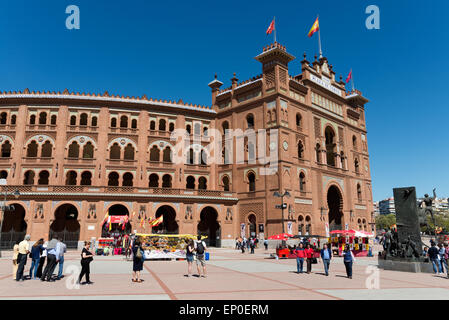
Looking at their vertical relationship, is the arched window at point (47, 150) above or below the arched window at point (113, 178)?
above

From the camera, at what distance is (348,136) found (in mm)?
48594

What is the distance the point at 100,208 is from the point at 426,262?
29900 millimetres

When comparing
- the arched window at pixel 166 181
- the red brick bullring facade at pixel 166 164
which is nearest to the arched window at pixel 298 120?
the red brick bullring facade at pixel 166 164

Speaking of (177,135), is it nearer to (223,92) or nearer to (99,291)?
(223,92)

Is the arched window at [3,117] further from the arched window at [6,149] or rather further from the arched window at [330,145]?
the arched window at [330,145]

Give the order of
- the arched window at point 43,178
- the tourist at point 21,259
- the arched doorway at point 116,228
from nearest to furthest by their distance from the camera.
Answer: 1. the tourist at point 21,259
2. the arched doorway at point 116,228
3. the arched window at point 43,178

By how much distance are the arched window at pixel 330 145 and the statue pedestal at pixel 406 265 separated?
99.0ft

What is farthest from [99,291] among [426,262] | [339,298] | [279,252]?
[279,252]

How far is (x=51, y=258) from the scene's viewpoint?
12047 mm

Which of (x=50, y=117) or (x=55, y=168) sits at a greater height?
(x=50, y=117)

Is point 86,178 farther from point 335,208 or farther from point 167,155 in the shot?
point 335,208

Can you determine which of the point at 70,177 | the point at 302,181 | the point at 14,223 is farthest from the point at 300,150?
the point at 14,223

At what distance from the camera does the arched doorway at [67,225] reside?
111 ft
